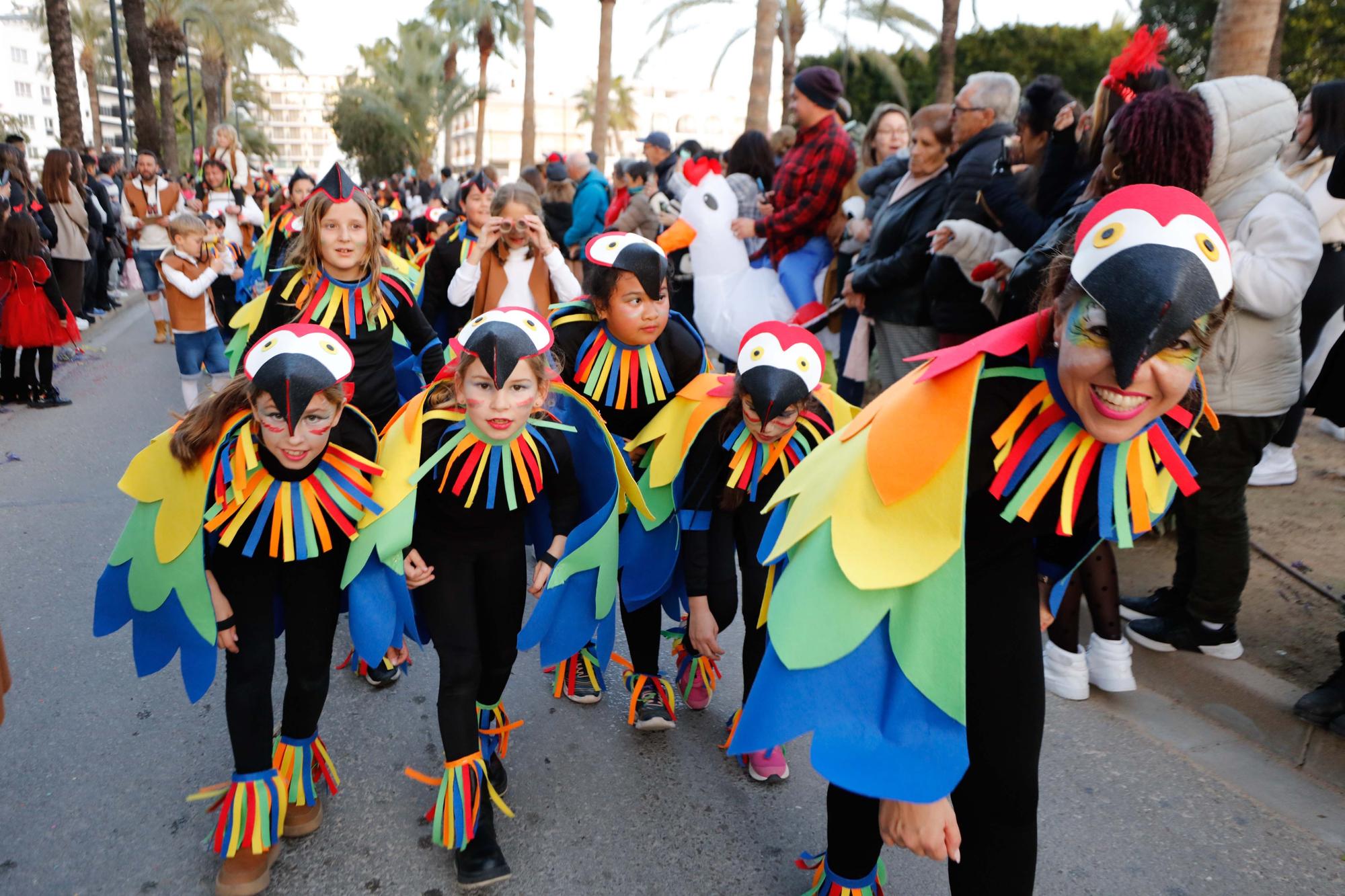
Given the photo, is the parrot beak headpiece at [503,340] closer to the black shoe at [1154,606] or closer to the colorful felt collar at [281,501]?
the colorful felt collar at [281,501]

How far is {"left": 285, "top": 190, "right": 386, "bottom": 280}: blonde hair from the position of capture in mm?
3795

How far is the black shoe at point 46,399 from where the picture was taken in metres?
7.78

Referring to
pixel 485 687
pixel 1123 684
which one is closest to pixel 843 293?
pixel 1123 684

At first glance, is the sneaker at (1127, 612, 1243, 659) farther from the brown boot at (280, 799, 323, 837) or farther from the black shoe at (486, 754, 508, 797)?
the brown boot at (280, 799, 323, 837)

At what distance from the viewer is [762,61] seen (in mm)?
13742

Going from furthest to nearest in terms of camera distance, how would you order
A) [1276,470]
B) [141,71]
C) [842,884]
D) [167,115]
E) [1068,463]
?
[167,115] < [141,71] < [1276,470] < [842,884] < [1068,463]

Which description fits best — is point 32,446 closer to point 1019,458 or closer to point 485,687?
point 485,687

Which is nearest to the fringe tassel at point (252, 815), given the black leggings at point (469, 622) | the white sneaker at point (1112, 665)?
the black leggings at point (469, 622)

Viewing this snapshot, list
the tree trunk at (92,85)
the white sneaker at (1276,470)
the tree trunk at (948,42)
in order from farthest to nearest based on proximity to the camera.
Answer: the tree trunk at (92,85)
the tree trunk at (948,42)
the white sneaker at (1276,470)

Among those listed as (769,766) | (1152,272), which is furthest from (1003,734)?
(769,766)

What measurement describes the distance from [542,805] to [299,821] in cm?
71

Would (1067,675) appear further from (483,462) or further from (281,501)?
(281,501)

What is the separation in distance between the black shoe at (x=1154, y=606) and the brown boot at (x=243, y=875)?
342 cm

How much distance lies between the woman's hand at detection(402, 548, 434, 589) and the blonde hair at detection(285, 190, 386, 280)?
156 cm
